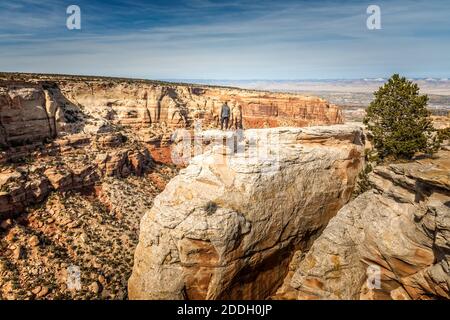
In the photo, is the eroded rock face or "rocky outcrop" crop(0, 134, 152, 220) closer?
the eroded rock face

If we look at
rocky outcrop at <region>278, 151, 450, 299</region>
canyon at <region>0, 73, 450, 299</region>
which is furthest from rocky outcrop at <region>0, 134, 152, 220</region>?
rocky outcrop at <region>278, 151, 450, 299</region>

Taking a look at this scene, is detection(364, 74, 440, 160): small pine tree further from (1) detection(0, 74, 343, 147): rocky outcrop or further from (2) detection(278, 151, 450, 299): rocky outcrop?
(1) detection(0, 74, 343, 147): rocky outcrop

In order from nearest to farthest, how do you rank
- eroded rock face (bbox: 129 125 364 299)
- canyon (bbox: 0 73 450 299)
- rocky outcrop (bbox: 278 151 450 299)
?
rocky outcrop (bbox: 278 151 450 299) → canyon (bbox: 0 73 450 299) → eroded rock face (bbox: 129 125 364 299)

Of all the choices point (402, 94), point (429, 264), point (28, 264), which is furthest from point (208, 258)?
point (28, 264)

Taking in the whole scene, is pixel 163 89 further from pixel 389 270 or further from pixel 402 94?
pixel 389 270

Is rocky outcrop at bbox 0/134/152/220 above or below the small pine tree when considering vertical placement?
below
